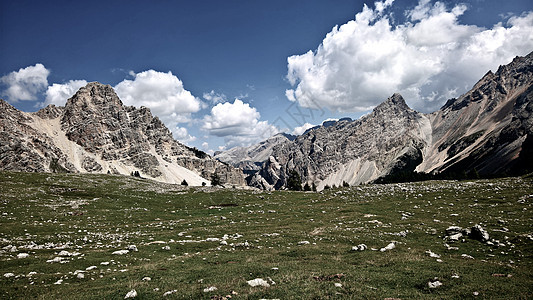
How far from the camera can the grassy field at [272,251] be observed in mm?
14641

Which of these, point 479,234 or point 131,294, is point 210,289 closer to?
point 131,294

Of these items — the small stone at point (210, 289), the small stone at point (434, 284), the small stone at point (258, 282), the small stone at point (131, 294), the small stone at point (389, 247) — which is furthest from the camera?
the small stone at point (389, 247)

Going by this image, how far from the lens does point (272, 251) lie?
2433 cm

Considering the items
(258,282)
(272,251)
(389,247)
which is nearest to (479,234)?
(389,247)

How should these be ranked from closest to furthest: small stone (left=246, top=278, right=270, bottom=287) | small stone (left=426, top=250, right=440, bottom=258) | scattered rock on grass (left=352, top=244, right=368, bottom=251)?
small stone (left=246, top=278, right=270, bottom=287)
small stone (left=426, top=250, right=440, bottom=258)
scattered rock on grass (left=352, top=244, right=368, bottom=251)

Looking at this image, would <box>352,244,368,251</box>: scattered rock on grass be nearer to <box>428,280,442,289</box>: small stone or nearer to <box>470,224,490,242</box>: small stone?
<box>428,280,442,289</box>: small stone

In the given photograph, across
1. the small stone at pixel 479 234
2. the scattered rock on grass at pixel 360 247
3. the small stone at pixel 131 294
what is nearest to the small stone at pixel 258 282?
the small stone at pixel 131 294

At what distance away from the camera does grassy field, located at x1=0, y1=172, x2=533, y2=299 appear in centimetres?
1464

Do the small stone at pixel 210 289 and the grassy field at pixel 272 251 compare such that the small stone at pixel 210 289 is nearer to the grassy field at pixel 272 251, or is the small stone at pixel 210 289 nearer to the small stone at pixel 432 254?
the grassy field at pixel 272 251

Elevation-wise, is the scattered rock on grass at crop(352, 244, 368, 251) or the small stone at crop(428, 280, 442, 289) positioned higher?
the small stone at crop(428, 280, 442, 289)

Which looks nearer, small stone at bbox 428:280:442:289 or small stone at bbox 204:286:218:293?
small stone at bbox 428:280:442:289

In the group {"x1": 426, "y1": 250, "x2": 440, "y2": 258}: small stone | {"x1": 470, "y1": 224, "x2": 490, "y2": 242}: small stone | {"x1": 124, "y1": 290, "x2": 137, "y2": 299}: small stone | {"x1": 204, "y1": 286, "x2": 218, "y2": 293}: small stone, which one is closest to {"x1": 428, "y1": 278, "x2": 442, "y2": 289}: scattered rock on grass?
{"x1": 426, "y1": 250, "x2": 440, "y2": 258}: small stone

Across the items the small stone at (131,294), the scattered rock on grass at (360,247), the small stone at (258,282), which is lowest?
the scattered rock on grass at (360,247)

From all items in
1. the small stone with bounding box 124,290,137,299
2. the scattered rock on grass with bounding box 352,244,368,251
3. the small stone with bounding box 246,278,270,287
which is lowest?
the scattered rock on grass with bounding box 352,244,368,251
